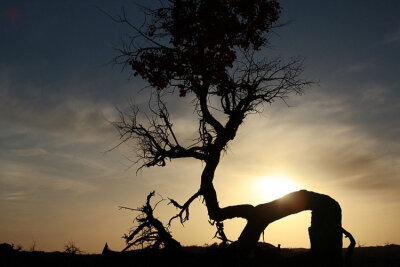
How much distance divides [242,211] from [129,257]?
5.07 metres

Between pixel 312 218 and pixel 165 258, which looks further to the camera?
pixel 165 258

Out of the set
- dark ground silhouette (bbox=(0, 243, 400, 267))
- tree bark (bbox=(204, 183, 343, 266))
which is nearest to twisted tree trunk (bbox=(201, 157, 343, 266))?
tree bark (bbox=(204, 183, 343, 266))

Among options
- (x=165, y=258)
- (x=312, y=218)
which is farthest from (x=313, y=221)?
(x=165, y=258)

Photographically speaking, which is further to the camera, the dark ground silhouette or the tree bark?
the tree bark

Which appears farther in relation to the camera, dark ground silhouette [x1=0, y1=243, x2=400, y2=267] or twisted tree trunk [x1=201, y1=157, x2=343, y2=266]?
twisted tree trunk [x1=201, y1=157, x2=343, y2=266]

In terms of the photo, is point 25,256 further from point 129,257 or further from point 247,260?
point 247,260

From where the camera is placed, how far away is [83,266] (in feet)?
51.7

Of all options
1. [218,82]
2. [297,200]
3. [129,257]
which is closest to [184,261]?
[129,257]

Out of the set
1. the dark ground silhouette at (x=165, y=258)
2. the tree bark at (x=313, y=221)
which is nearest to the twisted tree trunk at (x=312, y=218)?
the tree bark at (x=313, y=221)

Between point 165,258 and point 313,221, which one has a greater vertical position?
point 313,221

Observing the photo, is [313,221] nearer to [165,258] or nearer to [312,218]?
[312,218]

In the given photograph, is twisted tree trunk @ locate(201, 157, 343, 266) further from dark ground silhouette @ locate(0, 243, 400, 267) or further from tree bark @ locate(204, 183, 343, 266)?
dark ground silhouette @ locate(0, 243, 400, 267)

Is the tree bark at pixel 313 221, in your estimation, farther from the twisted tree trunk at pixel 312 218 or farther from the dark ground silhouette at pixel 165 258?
the dark ground silhouette at pixel 165 258

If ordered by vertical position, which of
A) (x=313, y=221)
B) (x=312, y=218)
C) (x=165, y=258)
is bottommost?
(x=165, y=258)
